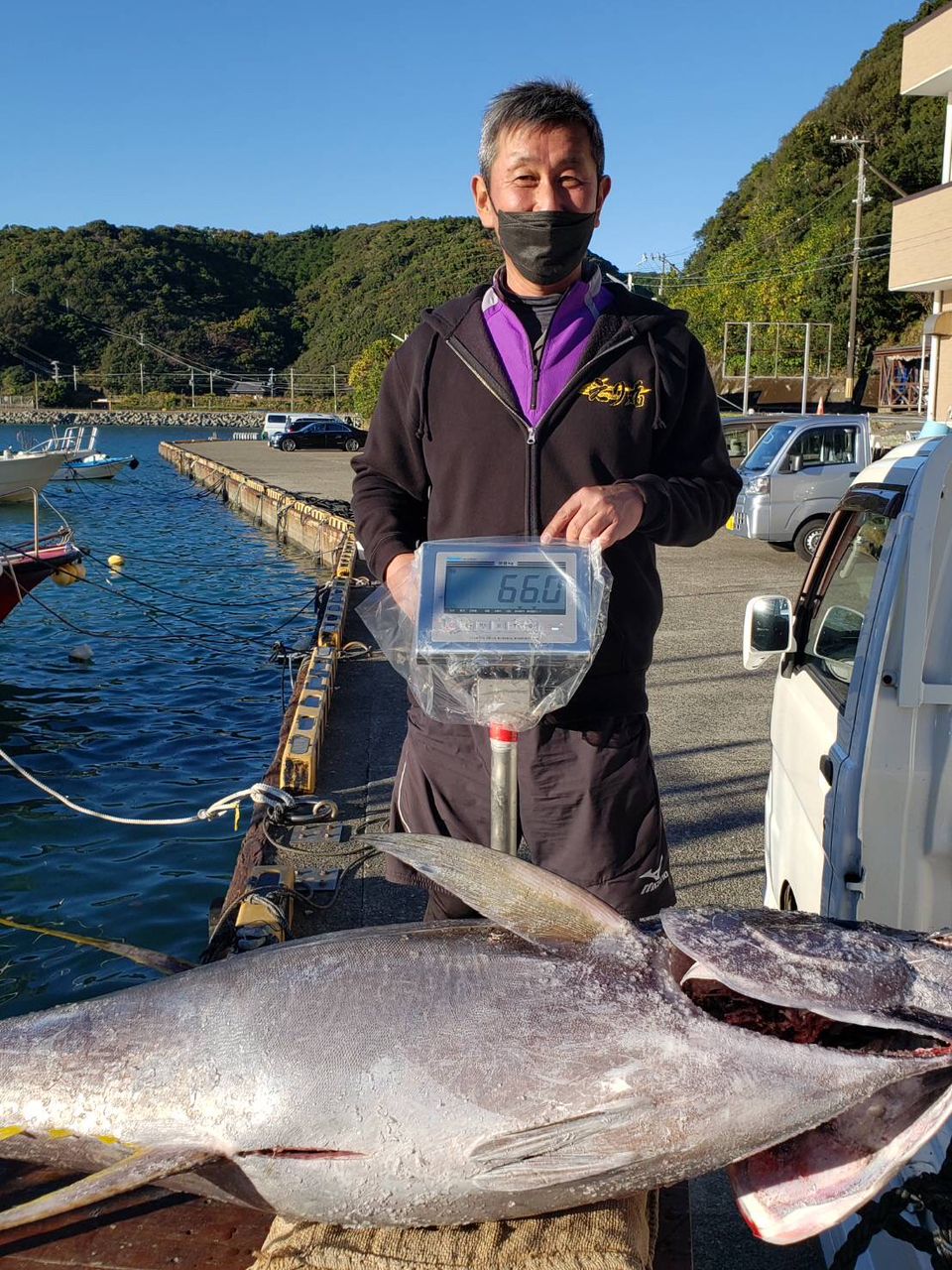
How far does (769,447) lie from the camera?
1656cm

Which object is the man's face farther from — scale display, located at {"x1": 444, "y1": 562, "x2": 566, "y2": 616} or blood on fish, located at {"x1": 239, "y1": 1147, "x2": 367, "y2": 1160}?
blood on fish, located at {"x1": 239, "y1": 1147, "x2": 367, "y2": 1160}

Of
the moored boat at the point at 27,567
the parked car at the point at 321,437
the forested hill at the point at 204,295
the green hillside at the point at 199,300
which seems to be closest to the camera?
the moored boat at the point at 27,567

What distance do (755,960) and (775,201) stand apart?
272ft

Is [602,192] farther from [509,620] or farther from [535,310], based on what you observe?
[509,620]

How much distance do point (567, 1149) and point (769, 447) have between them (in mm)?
15957

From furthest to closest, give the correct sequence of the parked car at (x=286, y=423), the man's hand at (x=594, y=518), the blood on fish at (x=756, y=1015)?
the parked car at (x=286, y=423)
the man's hand at (x=594, y=518)
the blood on fish at (x=756, y=1015)

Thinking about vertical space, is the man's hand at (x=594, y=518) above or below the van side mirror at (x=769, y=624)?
above

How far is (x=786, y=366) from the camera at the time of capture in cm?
5806

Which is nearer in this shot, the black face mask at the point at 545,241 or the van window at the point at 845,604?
the black face mask at the point at 545,241

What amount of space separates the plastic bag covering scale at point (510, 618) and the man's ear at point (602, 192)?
916 mm

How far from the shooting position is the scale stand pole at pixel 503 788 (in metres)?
2.31

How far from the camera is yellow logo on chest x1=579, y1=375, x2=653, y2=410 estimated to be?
2.48 meters

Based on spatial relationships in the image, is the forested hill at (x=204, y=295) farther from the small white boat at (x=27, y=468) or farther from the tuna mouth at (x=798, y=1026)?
the tuna mouth at (x=798, y=1026)

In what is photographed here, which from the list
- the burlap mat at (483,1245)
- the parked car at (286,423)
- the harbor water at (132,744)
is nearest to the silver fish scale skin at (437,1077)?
the burlap mat at (483,1245)
